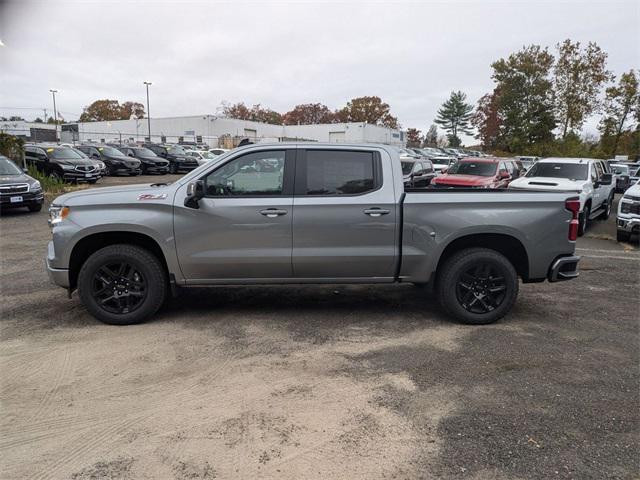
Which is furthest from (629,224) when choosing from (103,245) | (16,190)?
(16,190)

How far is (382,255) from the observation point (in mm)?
5184

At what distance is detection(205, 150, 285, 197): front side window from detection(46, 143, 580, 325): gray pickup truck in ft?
0.03

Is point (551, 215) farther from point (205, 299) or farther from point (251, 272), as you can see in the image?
point (205, 299)

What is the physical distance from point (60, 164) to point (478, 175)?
16.1 metres

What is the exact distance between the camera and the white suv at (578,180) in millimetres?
12062

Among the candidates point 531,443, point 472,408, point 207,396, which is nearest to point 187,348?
point 207,396

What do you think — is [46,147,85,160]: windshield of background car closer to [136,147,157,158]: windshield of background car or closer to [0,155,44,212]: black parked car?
[0,155,44,212]: black parked car

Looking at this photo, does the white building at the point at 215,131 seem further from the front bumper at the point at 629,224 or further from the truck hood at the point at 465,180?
the front bumper at the point at 629,224

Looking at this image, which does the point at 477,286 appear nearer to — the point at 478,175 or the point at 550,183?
the point at 550,183

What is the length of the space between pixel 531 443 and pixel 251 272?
119 inches

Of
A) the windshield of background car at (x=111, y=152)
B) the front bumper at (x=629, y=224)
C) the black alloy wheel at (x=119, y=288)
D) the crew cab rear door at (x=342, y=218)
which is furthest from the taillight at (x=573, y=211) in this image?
the windshield of background car at (x=111, y=152)

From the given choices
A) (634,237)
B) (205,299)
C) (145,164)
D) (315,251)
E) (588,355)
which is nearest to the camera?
(588,355)

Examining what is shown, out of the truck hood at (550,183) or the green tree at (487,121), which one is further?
the green tree at (487,121)

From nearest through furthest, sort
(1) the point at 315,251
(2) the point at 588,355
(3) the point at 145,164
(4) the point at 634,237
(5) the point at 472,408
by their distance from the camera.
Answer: (5) the point at 472,408, (2) the point at 588,355, (1) the point at 315,251, (4) the point at 634,237, (3) the point at 145,164
